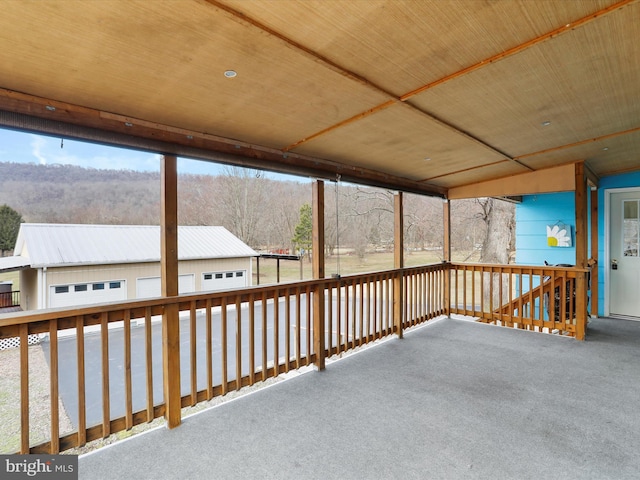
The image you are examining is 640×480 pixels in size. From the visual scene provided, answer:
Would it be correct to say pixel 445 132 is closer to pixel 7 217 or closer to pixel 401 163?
pixel 401 163

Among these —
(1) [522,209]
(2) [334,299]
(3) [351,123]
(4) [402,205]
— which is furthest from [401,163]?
(1) [522,209]

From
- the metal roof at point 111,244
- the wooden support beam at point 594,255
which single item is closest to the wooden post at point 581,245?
the wooden support beam at point 594,255

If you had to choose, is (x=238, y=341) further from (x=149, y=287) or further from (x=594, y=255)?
(x=594, y=255)

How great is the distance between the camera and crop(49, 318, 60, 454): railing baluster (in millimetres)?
2006

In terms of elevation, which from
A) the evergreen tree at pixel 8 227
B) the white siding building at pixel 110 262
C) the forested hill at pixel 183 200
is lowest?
the white siding building at pixel 110 262

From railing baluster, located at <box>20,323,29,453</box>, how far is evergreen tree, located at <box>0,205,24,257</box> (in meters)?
0.48

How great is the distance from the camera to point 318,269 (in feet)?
11.7

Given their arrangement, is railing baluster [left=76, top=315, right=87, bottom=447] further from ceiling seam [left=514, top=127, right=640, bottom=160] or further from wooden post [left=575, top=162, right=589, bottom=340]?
wooden post [left=575, top=162, right=589, bottom=340]

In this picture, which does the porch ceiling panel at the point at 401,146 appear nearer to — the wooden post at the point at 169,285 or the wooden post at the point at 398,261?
the wooden post at the point at 398,261

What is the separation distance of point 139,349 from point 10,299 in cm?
97

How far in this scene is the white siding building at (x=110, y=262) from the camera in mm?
1910

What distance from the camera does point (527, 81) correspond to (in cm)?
213

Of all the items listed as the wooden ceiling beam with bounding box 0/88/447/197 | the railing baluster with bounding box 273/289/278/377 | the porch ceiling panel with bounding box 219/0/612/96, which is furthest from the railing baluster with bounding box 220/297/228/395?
the porch ceiling panel with bounding box 219/0/612/96

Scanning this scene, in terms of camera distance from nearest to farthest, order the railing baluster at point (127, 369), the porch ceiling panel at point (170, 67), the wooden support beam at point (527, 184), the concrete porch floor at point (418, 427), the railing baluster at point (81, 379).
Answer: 1. the porch ceiling panel at point (170, 67)
2. the concrete porch floor at point (418, 427)
3. the railing baluster at point (81, 379)
4. the railing baluster at point (127, 369)
5. the wooden support beam at point (527, 184)
